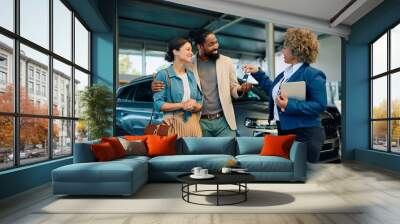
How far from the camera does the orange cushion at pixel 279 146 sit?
5285 millimetres

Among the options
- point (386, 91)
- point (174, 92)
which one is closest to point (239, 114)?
point (174, 92)

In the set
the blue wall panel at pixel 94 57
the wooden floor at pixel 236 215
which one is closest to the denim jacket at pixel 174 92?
the blue wall panel at pixel 94 57

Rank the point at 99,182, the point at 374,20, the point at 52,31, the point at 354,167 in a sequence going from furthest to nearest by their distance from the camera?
the point at 374,20
the point at 354,167
the point at 52,31
the point at 99,182

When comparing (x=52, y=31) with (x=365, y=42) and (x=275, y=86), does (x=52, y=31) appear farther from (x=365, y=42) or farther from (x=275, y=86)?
(x=365, y=42)

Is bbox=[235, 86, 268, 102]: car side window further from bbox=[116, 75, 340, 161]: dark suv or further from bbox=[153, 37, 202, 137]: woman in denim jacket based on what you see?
bbox=[153, 37, 202, 137]: woman in denim jacket

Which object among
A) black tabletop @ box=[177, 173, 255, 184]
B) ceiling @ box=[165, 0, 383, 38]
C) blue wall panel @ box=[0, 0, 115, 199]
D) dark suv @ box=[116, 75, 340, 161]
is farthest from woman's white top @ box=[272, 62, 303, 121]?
blue wall panel @ box=[0, 0, 115, 199]

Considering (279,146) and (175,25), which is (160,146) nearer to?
(279,146)

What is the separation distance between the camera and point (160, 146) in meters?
5.56

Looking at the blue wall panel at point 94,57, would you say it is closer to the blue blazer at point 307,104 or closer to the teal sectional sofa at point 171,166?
the teal sectional sofa at point 171,166

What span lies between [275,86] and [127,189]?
10.9ft

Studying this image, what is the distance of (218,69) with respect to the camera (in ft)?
21.4

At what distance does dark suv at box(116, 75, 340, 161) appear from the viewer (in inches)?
252

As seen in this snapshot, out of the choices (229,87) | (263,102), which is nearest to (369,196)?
(263,102)

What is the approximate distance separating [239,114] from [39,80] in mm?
3248
